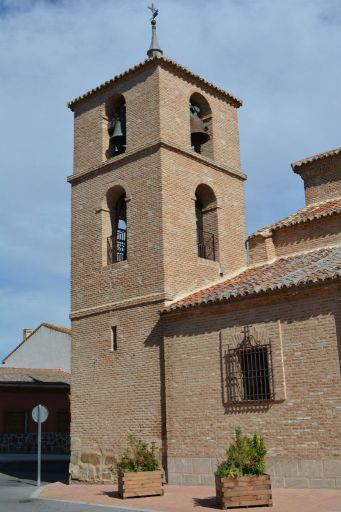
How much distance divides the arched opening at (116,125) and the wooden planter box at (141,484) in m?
9.26

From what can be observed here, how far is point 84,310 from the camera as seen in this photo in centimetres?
1688

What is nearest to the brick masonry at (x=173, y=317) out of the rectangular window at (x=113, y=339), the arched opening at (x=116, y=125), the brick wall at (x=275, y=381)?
the brick wall at (x=275, y=381)

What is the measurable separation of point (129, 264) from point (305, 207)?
5996mm

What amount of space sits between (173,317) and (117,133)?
5.95 meters

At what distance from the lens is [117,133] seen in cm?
1747

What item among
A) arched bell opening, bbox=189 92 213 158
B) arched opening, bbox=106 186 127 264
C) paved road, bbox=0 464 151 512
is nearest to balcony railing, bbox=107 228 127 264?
arched opening, bbox=106 186 127 264

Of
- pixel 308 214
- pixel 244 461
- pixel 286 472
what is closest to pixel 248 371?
pixel 286 472

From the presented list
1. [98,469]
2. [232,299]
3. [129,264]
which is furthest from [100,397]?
[232,299]

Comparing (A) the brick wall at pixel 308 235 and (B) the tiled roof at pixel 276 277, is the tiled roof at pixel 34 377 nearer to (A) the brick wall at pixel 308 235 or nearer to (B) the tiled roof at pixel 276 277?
(B) the tiled roof at pixel 276 277

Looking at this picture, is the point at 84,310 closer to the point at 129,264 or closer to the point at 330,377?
the point at 129,264

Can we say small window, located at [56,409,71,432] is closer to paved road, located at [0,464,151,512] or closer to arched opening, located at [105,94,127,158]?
paved road, located at [0,464,151,512]

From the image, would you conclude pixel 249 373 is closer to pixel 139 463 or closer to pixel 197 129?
pixel 139 463

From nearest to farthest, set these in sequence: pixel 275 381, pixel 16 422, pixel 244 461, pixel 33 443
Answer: pixel 244 461 → pixel 275 381 → pixel 33 443 → pixel 16 422

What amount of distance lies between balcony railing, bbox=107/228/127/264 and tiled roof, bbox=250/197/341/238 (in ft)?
12.0
